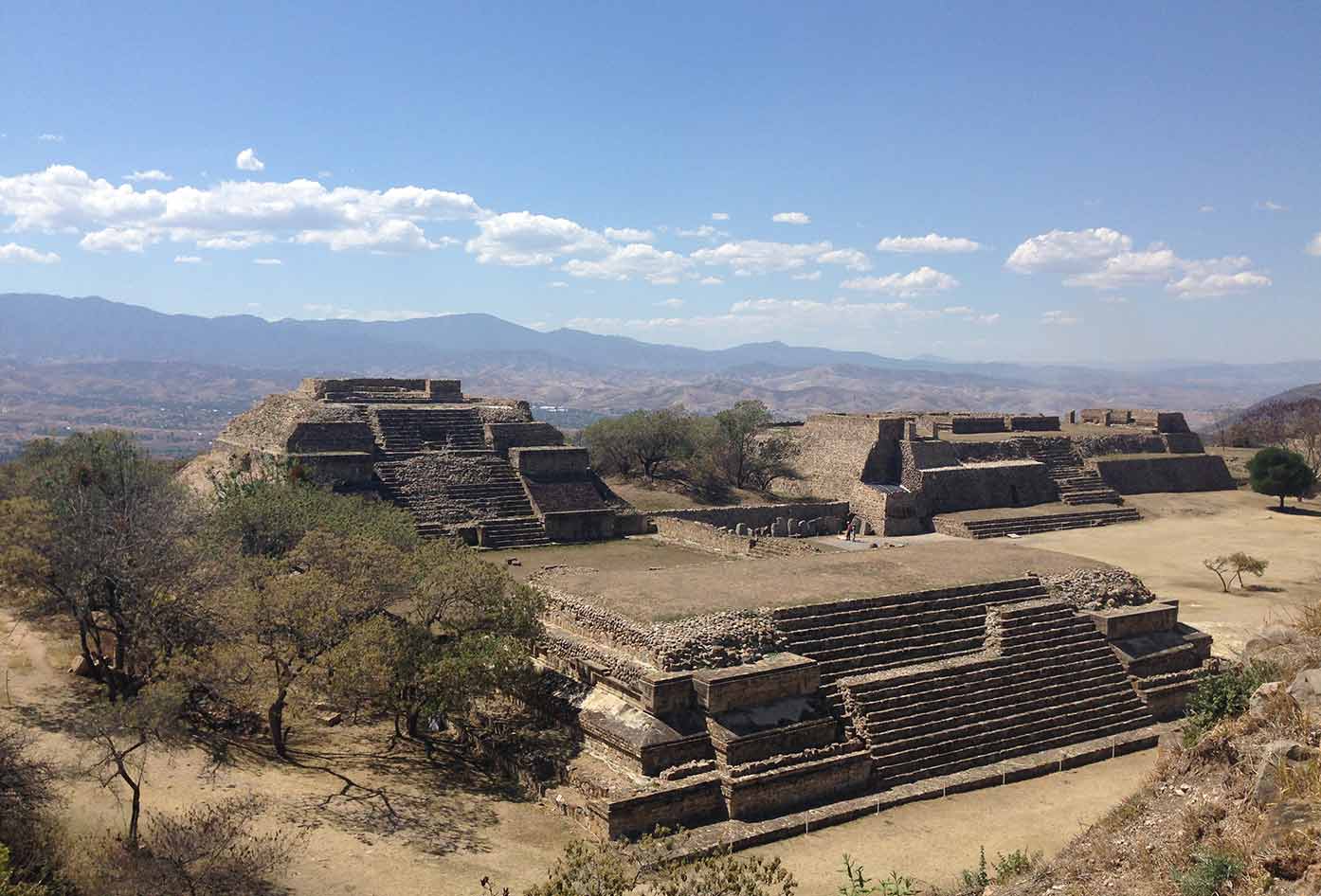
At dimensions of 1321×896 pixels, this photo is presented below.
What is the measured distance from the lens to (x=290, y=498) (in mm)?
17344

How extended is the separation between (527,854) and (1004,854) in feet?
16.6

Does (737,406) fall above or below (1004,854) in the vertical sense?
above

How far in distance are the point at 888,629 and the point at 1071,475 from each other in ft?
79.4

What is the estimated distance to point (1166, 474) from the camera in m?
37.7

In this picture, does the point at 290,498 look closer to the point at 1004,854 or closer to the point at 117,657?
the point at 117,657

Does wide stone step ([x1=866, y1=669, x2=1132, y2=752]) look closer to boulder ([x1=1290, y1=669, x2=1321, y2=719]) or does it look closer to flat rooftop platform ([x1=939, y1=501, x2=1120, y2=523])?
boulder ([x1=1290, y1=669, x2=1321, y2=719])

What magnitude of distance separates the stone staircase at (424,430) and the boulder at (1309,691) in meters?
22.0

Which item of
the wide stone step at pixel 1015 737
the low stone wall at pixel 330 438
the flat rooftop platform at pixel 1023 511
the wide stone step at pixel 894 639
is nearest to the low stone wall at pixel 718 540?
the flat rooftop platform at pixel 1023 511

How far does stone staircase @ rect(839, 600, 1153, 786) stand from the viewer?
12211mm

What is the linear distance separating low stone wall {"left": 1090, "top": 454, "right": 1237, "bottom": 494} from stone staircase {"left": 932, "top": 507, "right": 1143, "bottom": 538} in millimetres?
3395

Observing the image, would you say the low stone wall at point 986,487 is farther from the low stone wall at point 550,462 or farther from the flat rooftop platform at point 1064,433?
the low stone wall at point 550,462

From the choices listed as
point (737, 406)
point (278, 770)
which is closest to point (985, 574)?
point (278, 770)

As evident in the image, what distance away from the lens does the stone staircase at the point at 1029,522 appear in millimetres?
28859

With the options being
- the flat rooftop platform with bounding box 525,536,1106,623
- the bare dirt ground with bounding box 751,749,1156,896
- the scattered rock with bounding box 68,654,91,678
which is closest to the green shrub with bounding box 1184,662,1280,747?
the bare dirt ground with bounding box 751,749,1156,896
